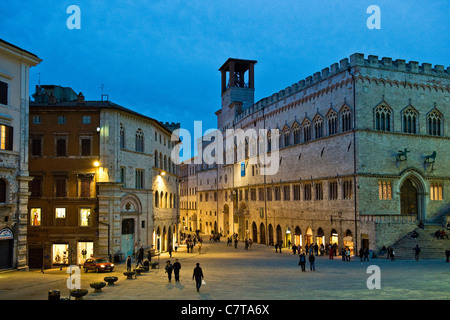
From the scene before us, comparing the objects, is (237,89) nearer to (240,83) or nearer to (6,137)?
(240,83)

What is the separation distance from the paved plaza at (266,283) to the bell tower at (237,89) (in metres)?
45.9

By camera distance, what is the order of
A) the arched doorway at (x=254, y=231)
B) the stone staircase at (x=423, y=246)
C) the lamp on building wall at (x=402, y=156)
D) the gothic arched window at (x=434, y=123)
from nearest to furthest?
the stone staircase at (x=423, y=246) < the lamp on building wall at (x=402, y=156) < the gothic arched window at (x=434, y=123) < the arched doorway at (x=254, y=231)

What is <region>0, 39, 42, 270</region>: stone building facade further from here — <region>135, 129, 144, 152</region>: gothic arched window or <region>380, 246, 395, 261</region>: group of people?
<region>380, 246, 395, 261</region>: group of people

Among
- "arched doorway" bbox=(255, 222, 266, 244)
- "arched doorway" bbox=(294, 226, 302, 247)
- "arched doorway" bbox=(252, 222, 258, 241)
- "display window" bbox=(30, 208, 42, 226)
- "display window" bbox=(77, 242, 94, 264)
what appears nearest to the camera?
"display window" bbox=(77, 242, 94, 264)

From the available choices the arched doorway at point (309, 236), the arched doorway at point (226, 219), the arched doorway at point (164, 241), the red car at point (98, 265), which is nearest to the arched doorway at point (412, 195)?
the arched doorway at point (309, 236)

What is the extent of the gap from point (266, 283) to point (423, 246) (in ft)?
66.3

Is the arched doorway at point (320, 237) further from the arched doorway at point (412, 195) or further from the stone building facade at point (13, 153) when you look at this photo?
the stone building facade at point (13, 153)

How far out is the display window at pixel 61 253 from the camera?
3938 centimetres

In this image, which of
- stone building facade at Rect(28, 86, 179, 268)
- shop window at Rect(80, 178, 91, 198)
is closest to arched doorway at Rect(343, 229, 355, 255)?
stone building facade at Rect(28, 86, 179, 268)

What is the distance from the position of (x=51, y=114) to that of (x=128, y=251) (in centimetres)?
1410

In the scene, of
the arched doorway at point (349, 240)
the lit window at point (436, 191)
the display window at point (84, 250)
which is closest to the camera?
the display window at point (84, 250)

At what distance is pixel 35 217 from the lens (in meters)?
39.8

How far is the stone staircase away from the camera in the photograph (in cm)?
4025

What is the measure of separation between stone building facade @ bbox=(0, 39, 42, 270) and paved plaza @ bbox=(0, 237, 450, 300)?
2.12m
